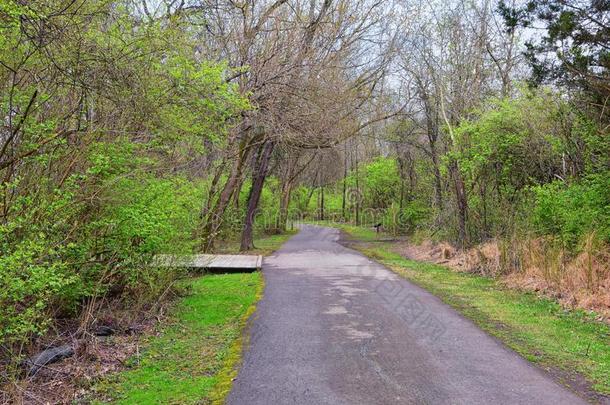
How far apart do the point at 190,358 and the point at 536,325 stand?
567cm

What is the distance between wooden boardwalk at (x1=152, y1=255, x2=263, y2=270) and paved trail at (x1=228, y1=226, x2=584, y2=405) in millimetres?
1852

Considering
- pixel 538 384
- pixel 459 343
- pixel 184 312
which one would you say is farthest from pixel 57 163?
pixel 538 384

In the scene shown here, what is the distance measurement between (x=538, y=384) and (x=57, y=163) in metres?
6.61

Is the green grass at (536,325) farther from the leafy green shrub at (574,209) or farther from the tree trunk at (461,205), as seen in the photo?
the tree trunk at (461,205)

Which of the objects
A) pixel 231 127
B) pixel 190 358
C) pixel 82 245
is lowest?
pixel 190 358

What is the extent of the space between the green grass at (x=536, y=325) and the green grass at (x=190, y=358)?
3.98 metres

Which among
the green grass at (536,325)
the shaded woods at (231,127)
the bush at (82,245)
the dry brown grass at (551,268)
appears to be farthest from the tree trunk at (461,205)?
the bush at (82,245)

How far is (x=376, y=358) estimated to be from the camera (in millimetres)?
6492

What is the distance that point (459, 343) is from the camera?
24.1 feet

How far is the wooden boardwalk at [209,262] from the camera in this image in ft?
33.6

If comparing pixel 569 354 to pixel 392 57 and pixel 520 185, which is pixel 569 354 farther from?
pixel 392 57

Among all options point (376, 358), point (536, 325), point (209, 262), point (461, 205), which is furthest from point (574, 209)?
point (209, 262)

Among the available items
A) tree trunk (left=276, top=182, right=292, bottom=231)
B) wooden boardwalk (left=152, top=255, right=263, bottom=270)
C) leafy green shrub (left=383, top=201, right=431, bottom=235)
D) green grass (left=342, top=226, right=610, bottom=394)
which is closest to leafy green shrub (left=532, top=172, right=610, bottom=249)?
A: green grass (left=342, top=226, right=610, bottom=394)

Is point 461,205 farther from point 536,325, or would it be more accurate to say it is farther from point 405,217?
point 405,217
